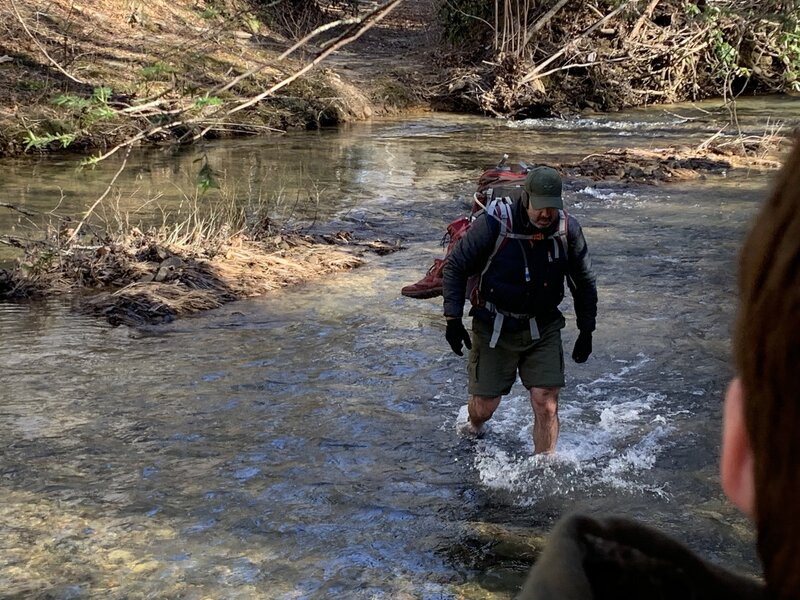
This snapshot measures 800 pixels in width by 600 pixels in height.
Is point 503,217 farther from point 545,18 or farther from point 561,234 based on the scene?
point 545,18

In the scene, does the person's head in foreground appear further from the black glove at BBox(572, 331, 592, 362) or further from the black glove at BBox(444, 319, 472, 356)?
the black glove at BBox(572, 331, 592, 362)

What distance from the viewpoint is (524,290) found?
5867mm

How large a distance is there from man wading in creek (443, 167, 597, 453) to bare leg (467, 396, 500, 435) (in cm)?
4

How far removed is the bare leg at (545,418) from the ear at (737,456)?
5.41 meters

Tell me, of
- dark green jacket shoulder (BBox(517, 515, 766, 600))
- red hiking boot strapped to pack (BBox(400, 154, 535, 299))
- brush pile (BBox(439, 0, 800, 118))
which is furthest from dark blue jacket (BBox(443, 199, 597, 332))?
brush pile (BBox(439, 0, 800, 118))

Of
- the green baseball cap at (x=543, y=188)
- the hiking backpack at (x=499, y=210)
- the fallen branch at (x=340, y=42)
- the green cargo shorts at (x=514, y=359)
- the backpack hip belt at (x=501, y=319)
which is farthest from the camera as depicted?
the green cargo shorts at (x=514, y=359)

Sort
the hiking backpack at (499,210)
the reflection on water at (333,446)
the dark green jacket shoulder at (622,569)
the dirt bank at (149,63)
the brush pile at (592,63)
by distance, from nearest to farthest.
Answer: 1. the dark green jacket shoulder at (622,569)
2. the reflection on water at (333,446)
3. the hiking backpack at (499,210)
4. the dirt bank at (149,63)
5. the brush pile at (592,63)

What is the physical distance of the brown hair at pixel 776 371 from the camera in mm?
678

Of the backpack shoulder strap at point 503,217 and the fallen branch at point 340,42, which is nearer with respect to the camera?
the fallen branch at point 340,42

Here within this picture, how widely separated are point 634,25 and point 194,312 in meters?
20.2

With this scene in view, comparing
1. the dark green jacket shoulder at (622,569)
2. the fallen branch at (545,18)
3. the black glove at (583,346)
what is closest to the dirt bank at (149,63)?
the fallen branch at (545,18)

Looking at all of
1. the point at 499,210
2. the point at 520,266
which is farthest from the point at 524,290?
the point at 499,210

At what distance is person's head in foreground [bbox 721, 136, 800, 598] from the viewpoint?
678mm

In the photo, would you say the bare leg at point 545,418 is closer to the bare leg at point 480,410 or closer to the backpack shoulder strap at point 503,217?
the bare leg at point 480,410
